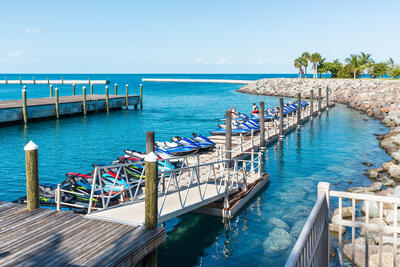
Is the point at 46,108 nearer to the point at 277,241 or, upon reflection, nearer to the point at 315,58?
the point at 277,241

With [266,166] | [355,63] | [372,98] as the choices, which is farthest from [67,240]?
[355,63]

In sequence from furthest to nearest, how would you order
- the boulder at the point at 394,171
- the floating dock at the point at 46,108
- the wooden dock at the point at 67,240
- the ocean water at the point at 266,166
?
1. the floating dock at the point at 46,108
2. the boulder at the point at 394,171
3. the ocean water at the point at 266,166
4. the wooden dock at the point at 67,240

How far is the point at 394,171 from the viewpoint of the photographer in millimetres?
19062

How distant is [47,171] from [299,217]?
14.5 m

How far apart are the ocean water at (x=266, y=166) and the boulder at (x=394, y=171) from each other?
1435mm

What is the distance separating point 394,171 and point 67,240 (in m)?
→ 17.4

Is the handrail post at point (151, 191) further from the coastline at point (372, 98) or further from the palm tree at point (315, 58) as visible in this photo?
the palm tree at point (315, 58)

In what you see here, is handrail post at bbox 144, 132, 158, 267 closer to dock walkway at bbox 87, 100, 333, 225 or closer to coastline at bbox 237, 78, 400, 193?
dock walkway at bbox 87, 100, 333, 225

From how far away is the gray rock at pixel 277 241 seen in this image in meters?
11.6

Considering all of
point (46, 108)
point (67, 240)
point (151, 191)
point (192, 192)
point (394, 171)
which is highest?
point (46, 108)

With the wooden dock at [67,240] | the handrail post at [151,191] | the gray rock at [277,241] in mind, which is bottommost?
the gray rock at [277,241]

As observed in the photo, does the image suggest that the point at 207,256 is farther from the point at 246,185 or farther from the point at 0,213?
the point at 0,213

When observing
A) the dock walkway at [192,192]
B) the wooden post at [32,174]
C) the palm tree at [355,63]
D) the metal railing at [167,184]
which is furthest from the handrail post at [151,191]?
the palm tree at [355,63]

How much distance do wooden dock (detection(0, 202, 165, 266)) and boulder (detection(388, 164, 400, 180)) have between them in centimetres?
1555
